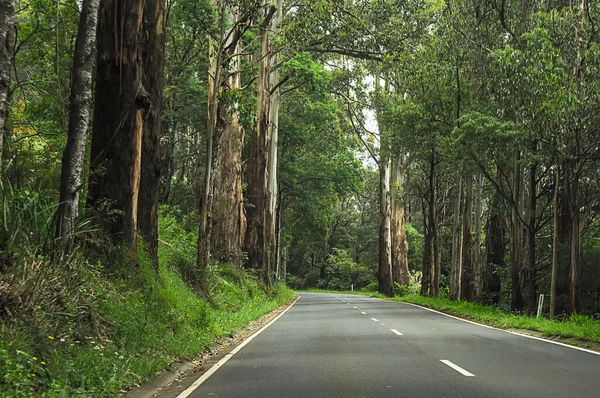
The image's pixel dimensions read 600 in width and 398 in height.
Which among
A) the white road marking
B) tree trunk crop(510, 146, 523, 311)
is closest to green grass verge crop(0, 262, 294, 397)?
the white road marking

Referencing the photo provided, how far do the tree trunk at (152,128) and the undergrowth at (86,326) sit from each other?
122cm

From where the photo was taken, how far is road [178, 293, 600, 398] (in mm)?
7801

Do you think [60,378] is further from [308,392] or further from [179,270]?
[179,270]

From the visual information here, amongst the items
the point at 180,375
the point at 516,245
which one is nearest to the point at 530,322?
the point at 516,245

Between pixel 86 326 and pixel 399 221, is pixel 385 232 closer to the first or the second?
pixel 399 221

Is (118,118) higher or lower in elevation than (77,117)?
higher

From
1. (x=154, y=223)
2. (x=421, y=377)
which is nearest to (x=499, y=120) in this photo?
(x=154, y=223)

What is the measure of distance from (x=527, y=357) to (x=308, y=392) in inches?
211

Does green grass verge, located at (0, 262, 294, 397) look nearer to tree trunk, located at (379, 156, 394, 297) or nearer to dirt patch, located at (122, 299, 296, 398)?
dirt patch, located at (122, 299, 296, 398)

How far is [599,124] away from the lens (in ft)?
64.8

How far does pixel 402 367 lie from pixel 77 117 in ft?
19.1

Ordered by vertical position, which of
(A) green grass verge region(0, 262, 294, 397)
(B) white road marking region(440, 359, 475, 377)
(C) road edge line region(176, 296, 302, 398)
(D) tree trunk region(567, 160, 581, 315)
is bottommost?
(C) road edge line region(176, 296, 302, 398)

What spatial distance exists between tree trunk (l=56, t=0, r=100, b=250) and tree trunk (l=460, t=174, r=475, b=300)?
914 inches

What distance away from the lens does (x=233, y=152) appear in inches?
1064
